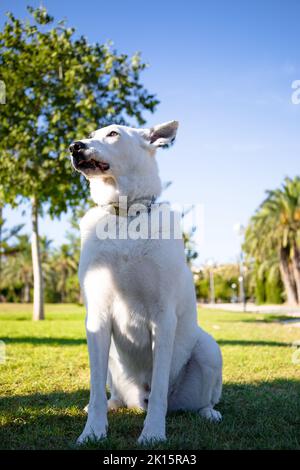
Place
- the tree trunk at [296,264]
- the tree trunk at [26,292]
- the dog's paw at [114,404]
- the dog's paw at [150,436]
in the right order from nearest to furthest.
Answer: the dog's paw at [150,436], the dog's paw at [114,404], the tree trunk at [296,264], the tree trunk at [26,292]

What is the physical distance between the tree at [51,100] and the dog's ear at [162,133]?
32.3ft

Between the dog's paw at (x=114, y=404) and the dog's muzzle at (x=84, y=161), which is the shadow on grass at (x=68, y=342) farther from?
the dog's muzzle at (x=84, y=161)

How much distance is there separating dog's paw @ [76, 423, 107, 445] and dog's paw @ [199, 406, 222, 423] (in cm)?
102

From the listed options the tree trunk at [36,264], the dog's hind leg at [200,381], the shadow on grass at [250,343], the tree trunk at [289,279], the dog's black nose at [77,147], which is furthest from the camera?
the tree trunk at [289,279]

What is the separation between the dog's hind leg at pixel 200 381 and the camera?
12.6ft

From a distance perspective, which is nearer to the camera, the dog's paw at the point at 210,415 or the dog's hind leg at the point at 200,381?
the dog's paw at the point at 210,415

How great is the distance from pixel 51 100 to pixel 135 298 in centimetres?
1295

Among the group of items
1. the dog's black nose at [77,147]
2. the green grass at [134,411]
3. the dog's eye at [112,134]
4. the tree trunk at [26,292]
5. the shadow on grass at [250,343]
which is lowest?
the tree trunk at [26,292]

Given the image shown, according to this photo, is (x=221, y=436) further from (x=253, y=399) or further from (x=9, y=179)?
(x=9, y=179)

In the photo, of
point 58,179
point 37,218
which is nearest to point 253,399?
point 58,179

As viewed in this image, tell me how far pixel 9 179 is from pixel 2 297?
6722cm

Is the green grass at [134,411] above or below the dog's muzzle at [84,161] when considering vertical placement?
below

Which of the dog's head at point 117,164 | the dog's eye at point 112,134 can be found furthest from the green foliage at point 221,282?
the dog's eye at point 112,134

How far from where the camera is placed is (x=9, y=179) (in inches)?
599
